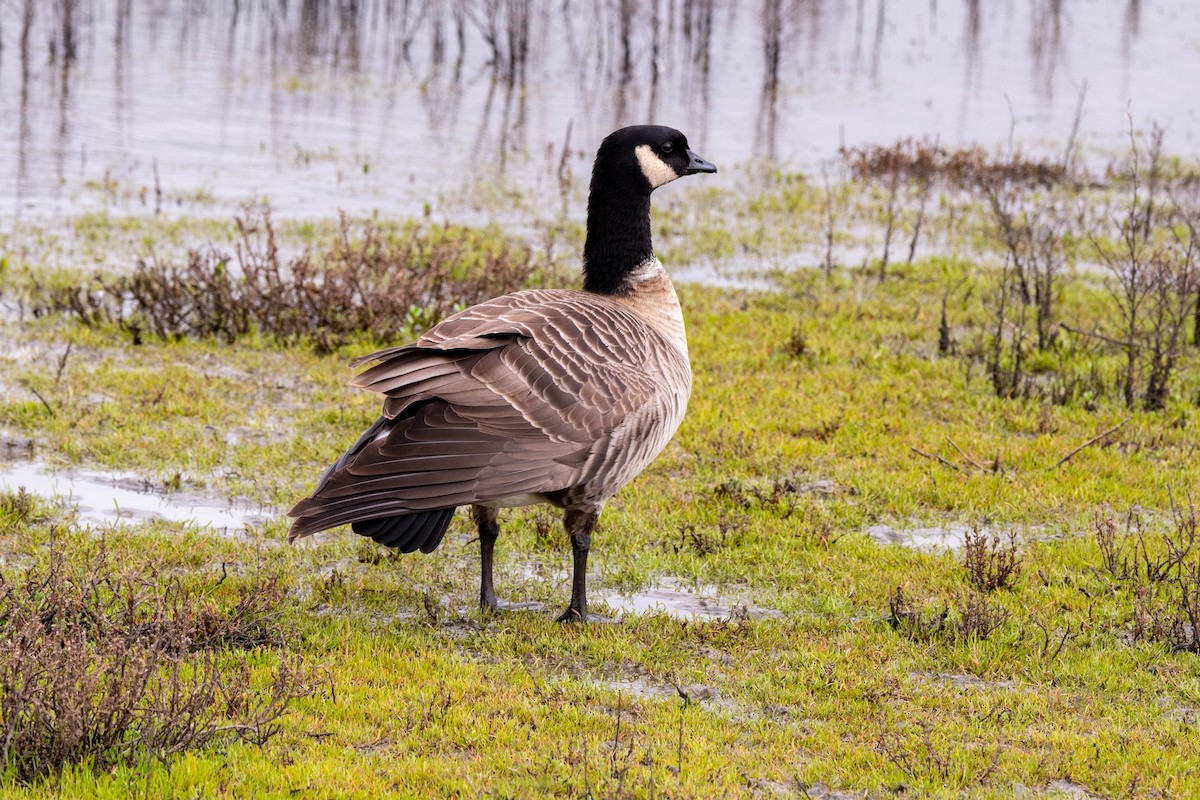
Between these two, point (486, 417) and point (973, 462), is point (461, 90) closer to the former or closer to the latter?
point (973, 462)

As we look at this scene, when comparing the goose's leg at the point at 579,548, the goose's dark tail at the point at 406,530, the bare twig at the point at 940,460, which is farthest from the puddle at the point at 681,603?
the bare twig at the point at 940,460

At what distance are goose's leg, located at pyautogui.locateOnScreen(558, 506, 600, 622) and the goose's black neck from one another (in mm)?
1396

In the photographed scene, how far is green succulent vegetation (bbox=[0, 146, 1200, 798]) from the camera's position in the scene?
4801mm

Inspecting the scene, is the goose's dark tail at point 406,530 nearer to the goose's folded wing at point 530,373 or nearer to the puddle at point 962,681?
the goose's folded wing at point 530,373

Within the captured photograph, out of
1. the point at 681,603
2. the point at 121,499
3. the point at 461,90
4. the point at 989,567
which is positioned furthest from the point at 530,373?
the point at 461,90

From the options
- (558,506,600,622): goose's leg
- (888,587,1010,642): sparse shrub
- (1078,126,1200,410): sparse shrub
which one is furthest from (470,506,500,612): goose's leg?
(1078,126,1200,410): sparse shrub

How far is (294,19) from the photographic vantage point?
43.1m

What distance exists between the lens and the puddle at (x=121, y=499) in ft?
Result: 23.7

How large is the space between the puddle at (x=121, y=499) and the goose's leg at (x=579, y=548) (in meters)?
2.21

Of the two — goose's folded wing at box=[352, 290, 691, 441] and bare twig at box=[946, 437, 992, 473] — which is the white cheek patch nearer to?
goose's folded wing at box=[352, 290, 691, 441]

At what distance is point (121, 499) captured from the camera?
7520mm

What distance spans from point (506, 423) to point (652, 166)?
2046mm

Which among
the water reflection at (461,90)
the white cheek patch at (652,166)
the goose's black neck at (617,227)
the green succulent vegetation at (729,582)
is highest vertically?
the water reflection at (461,90)

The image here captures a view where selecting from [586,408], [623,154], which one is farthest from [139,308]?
[586,408]
